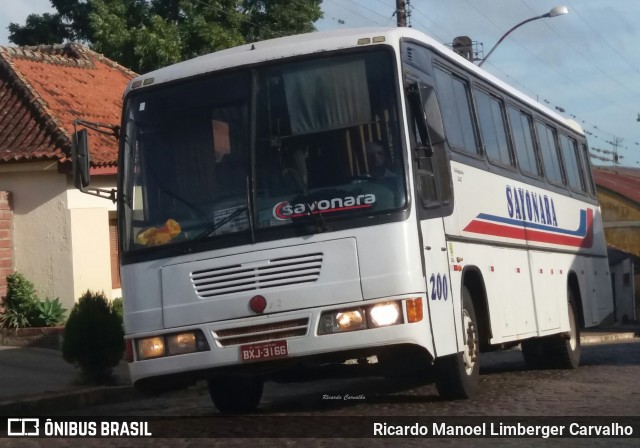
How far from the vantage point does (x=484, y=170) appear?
12.2m

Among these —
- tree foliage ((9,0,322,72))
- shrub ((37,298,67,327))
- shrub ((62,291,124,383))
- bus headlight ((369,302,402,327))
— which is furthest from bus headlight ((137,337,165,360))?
tree foliage ((9,0,322,72))

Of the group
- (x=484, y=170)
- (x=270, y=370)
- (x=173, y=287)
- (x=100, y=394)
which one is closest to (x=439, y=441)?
(x=270, y=370)

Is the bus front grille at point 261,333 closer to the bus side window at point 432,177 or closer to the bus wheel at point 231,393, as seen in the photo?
the bus side window at point 432,177

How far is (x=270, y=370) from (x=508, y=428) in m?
1.96

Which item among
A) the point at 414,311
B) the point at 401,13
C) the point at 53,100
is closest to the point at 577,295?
the point at 414,311

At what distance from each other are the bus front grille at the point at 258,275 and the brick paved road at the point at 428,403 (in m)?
1.14

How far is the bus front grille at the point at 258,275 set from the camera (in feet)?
30.9

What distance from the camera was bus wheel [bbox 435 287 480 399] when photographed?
10.4 metres

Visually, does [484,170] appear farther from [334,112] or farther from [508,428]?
[508,428]

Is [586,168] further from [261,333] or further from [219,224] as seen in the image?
[261,333]

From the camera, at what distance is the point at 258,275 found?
9500mm

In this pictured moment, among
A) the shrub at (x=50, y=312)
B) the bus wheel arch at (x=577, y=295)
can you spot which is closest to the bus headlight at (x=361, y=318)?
the bus wheel arch at (x=577, y=295)

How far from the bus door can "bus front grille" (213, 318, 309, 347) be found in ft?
3.48

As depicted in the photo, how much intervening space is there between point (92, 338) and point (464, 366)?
5.43 m
